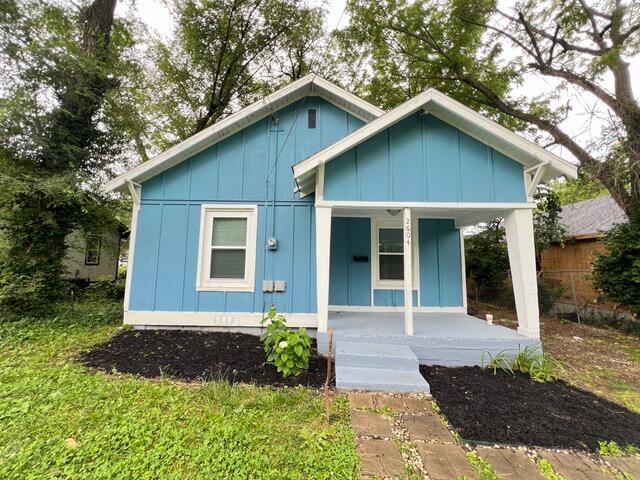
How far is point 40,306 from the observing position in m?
5.86

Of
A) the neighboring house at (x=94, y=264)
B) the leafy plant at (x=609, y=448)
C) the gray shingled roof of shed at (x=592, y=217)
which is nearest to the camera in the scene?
the leafy plant at (x=609, y=448)

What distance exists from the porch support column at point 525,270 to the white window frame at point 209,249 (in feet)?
15.2

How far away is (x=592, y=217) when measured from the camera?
12.1 metres

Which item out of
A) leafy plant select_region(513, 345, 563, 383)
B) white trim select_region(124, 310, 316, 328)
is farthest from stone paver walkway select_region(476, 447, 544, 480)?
white trim select_region(124, 310, 316, 328)

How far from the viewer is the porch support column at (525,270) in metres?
4.37

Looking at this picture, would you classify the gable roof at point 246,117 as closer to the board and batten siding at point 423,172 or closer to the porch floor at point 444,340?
the board and batten siding at point 423,172

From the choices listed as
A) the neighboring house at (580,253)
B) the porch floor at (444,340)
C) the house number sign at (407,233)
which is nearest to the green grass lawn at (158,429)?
the porch floor at (444,340)

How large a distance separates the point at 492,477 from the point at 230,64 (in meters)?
12.6

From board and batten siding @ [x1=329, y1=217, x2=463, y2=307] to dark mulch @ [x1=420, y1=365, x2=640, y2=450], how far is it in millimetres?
2351

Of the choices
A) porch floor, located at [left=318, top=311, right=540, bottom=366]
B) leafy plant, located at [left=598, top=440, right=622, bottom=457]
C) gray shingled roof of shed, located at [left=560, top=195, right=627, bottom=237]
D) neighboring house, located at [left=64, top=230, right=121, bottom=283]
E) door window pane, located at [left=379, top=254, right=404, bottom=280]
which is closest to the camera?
leafy plant, located at [left=598, top=440, right=622, bottom=457]

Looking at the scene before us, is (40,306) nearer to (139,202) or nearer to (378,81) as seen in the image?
(139,202)

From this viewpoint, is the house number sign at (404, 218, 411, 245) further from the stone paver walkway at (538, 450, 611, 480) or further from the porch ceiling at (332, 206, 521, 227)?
the stone paver walkway at (538, 450, 611, 480)

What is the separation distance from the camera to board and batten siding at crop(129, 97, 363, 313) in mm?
5520

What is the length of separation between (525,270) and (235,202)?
534 cm
